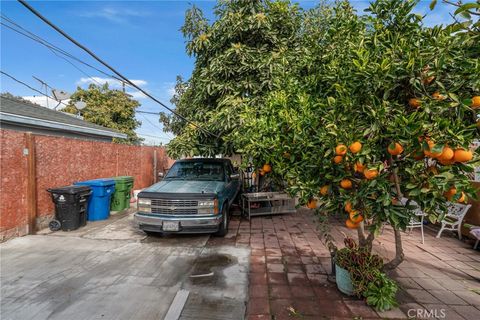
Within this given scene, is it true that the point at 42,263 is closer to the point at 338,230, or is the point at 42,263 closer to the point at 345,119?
the point at 345,119

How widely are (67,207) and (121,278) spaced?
10.6 ft

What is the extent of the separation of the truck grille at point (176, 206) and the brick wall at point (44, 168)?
2940 millimetres

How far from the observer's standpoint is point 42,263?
14.1ft

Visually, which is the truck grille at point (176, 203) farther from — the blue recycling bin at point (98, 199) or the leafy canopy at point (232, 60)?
the blue recycling bin at point (98, 199)

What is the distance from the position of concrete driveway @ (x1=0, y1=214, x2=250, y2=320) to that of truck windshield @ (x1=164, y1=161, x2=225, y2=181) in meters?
1.64

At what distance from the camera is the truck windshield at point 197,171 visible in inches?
266

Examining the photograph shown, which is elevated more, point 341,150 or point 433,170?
point 341,150

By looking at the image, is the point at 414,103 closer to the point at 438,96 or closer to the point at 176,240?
the point at 438,96

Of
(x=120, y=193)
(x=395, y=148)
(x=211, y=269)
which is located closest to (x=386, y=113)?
(x=395, y=148)

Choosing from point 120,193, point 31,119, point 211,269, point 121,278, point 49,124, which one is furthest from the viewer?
point 49,124

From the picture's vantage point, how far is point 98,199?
7047 mm

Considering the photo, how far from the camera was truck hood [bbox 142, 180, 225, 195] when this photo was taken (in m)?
5.52

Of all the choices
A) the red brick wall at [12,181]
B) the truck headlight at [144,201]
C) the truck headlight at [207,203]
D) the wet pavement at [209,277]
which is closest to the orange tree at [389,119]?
the wet pavement at [209,277]

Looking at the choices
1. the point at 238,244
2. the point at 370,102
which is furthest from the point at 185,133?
the point at 370,102
